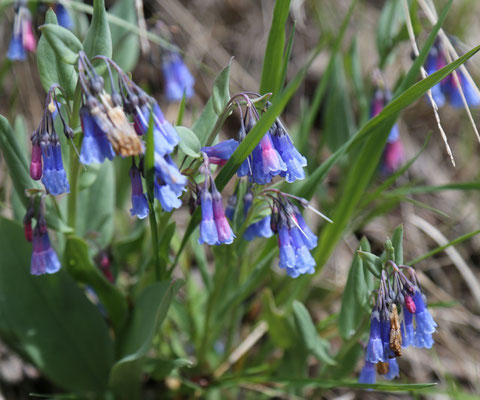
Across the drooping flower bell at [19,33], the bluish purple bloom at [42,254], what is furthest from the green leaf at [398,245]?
the drooping flower bell at [19,33]

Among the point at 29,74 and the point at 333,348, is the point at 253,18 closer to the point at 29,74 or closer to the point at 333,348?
the point at 29,74

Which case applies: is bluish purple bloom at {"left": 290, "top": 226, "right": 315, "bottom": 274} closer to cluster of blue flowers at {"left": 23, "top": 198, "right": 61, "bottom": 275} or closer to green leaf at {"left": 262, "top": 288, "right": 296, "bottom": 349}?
green leaf at {"left": 262, "top": 288, "right": 296, "bottom": 349}

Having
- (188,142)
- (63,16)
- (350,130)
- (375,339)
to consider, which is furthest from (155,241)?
(350,130)

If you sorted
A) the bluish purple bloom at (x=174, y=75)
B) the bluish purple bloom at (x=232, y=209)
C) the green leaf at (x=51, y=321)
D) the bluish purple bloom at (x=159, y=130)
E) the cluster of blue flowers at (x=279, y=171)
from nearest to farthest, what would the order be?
the bluish purple bloom at (x=159, y=130)
the cluster of blue flowers at (x=279, y=171)
the bluish purple bloom at (x=232, y=209)
the green leaf at (x=51, y=321)
the bluish purple bloom at (x=174, y=75)

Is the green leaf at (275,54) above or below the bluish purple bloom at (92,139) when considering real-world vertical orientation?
above

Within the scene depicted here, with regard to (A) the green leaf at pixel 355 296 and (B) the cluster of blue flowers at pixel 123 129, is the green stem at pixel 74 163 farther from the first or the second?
(A) the green leaf at pixel 355 296

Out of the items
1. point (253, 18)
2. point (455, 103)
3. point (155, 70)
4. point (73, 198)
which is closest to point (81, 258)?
point (73, 198)
